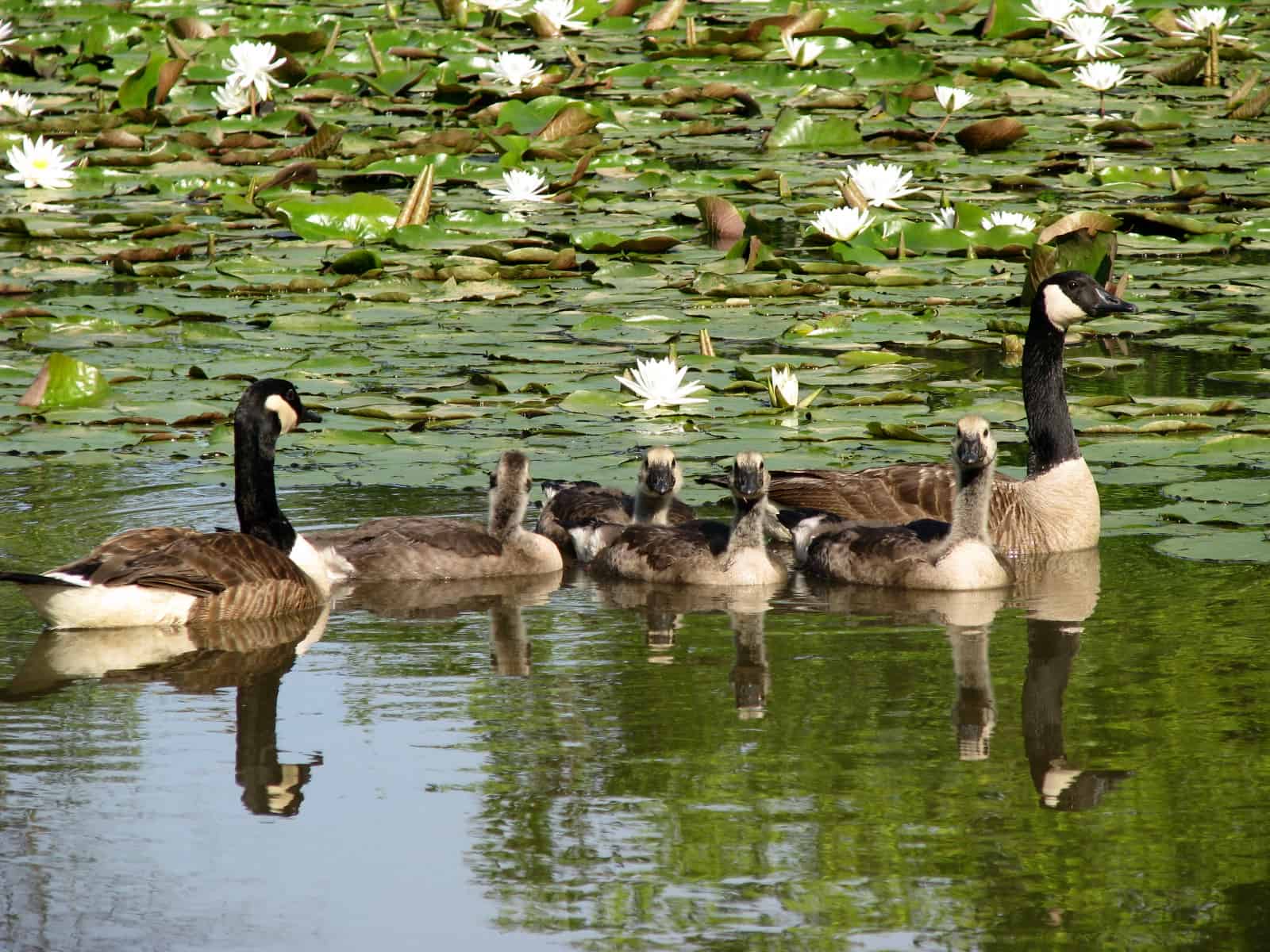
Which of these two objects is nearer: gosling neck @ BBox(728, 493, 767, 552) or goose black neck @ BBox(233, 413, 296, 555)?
goose black neck @ BBox(233, 413, 296, 555)

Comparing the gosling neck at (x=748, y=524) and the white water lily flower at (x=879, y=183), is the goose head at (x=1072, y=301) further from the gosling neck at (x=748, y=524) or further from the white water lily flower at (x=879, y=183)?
the white water lily flower at (x=879, y=183)

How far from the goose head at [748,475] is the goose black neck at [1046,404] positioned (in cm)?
160

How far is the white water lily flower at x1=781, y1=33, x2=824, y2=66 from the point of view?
18781 mm

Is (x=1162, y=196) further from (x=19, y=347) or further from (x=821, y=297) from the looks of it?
(x=19, y=347)

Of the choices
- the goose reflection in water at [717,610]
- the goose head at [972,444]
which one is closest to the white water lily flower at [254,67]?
the goose reflection in water at [717,610]

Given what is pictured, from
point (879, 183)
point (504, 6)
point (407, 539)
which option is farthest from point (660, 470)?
point (504, 6)

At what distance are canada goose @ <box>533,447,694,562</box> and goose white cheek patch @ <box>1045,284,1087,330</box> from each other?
6.62ft

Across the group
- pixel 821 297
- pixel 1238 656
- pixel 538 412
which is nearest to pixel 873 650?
pixel 1238 656

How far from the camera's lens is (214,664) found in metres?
7.43

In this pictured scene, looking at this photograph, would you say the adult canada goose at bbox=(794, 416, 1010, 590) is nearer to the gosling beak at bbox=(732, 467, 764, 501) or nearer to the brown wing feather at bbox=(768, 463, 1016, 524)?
the brown wing feather at bbox=(768, 463, 1016, 524)

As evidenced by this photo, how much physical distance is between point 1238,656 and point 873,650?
1334 mm

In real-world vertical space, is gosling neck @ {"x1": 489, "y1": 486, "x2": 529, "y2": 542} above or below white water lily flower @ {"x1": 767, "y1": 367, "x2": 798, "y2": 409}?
below

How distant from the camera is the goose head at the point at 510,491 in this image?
8.73m

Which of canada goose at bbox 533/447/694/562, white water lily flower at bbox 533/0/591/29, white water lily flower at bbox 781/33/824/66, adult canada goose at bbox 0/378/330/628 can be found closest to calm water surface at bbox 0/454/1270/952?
adult canada goose at bbox 0/378/330/628
